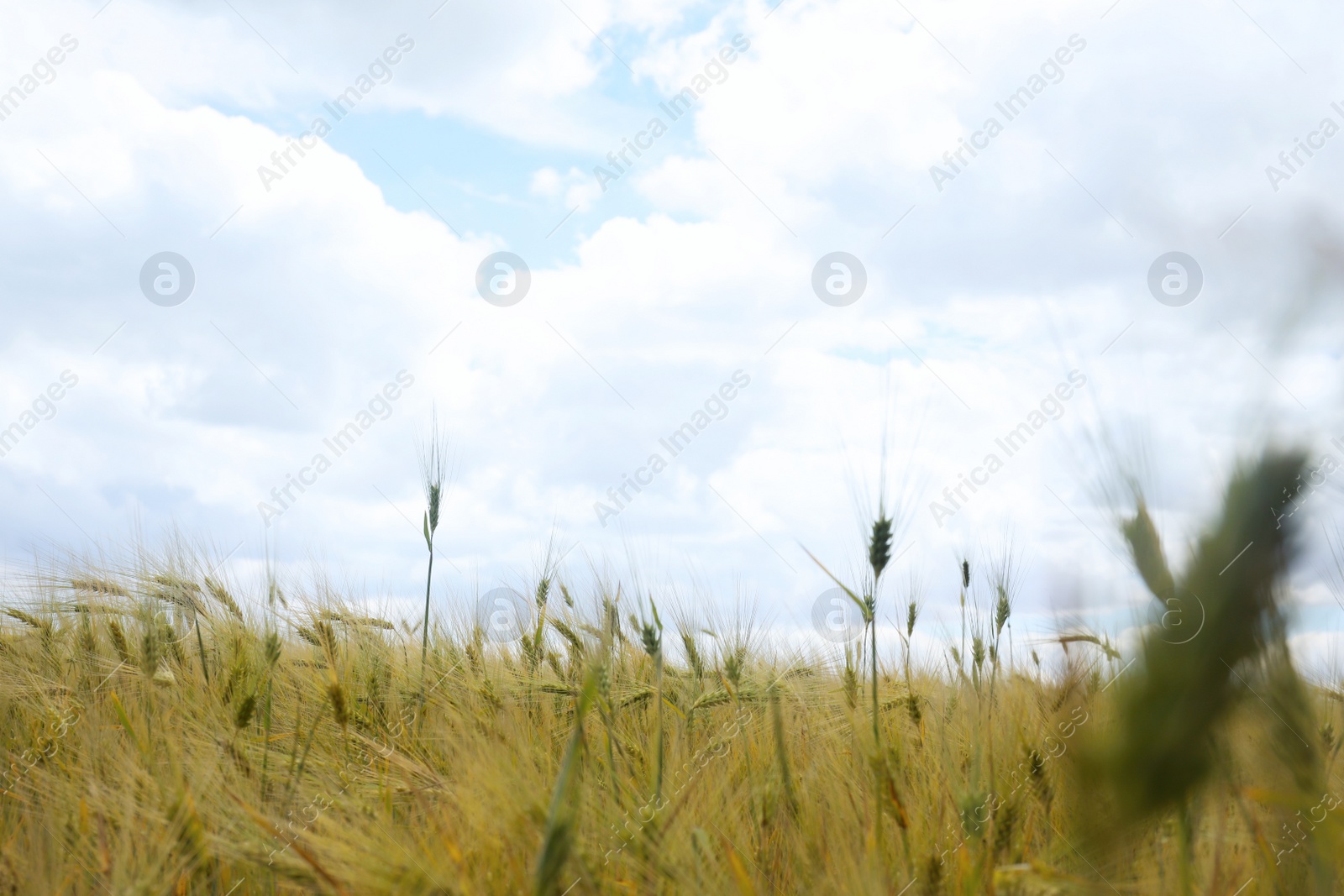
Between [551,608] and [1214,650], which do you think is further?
[551,608]

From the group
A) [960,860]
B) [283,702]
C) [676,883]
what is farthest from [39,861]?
[960,860]

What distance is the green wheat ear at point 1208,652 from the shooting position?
3.10ft

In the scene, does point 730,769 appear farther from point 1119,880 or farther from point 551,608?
point 551,608

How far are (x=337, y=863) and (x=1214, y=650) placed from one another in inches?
61.2

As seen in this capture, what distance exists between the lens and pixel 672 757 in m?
2.19

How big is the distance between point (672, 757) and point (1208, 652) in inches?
59.6

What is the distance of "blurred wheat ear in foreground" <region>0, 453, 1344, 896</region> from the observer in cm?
102

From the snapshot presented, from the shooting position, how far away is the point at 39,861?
71.8 inches

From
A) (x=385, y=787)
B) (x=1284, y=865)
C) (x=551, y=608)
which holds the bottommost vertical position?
(x=1284, y=865)

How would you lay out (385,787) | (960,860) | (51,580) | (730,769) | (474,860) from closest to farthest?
(960,860) < (474,860) < (385,787) < (730,769) < (51,580)

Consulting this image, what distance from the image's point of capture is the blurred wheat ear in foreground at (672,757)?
1.02m

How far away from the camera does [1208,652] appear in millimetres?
948

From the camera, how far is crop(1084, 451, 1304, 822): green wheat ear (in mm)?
946

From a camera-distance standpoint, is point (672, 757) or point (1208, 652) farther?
point (672, 757)
